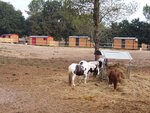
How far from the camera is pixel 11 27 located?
6444 centimetres

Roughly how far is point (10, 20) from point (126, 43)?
36989 mm

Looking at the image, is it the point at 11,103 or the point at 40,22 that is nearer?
the point at 11,103

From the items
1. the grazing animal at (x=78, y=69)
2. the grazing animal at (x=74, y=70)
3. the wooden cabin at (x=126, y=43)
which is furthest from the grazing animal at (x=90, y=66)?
the wooden cabin at (x=126, y=43)

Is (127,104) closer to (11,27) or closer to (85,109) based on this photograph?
(85,109)

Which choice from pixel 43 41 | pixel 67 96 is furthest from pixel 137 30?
pixel 67 96

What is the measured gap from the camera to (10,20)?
210 feet

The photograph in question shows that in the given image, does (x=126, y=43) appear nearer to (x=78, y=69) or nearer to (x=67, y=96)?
(x=78, y=69)

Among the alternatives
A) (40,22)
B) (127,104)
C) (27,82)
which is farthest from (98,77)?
(40,22)

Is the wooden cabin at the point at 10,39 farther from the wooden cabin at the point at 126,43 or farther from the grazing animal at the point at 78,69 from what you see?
the grazing animal at the point at 78,69

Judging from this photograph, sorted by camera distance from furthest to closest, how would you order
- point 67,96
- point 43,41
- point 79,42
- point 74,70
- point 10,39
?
point 43,41 → point 79,42 → point 10,39 → point 74,70 → point 67,96

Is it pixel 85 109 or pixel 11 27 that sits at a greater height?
pixel 11 27

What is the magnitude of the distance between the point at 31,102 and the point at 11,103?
70cm

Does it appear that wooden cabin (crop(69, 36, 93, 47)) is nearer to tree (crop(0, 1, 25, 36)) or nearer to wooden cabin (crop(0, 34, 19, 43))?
wooden cabin (crop(0, 34, 19, 43))

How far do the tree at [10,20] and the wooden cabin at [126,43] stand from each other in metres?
33.2
